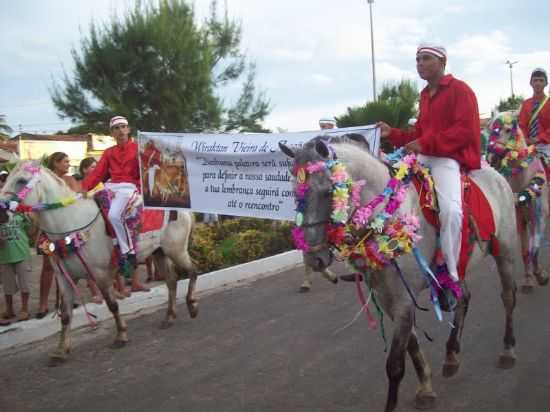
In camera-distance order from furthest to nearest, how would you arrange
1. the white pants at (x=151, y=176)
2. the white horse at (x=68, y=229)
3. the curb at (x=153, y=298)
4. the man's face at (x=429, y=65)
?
1. the white pants at (x=151, y=176)
2. the curb at (x=153, y=298)
3. the white horse at (x=68, y=229)
4. the man's face at (x=429, y=65)

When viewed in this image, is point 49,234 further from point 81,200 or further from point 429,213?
point 429,213

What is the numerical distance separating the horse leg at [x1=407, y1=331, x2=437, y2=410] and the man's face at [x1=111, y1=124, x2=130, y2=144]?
4579 mm

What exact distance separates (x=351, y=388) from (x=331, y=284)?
393 cm

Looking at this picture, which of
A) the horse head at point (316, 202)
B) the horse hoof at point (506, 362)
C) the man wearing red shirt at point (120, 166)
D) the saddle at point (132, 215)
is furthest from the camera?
the man wearing red shirt at point (120, 166)

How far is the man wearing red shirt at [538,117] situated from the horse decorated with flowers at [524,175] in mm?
301

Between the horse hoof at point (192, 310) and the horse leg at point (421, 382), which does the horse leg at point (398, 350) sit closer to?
the horse leg at point (421, 382)

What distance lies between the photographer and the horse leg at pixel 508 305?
15.9ft

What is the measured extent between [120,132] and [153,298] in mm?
2769

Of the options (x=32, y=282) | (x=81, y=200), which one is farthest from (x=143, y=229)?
(x=32, y=282)

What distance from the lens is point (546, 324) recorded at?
5840 millimetres

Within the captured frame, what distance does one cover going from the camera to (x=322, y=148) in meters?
3.40

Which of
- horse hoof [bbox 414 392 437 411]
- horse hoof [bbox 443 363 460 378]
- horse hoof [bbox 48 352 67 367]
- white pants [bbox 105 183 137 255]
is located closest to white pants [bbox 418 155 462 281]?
horse hoof [bbox 414 392 437 411]

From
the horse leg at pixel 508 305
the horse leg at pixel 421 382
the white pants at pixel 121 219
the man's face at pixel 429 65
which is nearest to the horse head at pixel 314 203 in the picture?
the horse leg at pixel 421 382

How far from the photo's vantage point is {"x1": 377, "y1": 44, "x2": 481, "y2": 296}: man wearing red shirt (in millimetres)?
4016
